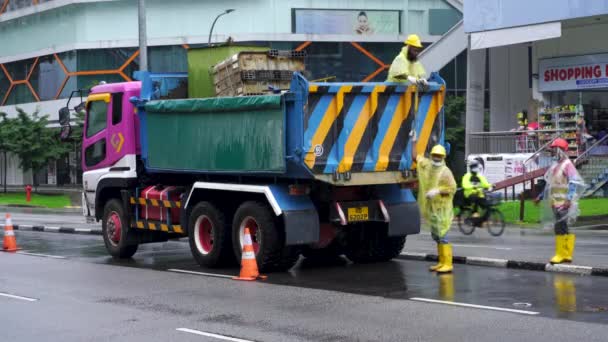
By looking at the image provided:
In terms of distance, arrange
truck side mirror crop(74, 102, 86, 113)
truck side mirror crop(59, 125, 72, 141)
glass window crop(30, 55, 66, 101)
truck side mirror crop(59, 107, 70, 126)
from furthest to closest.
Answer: glass window crop(30, 55, 66, 101) → truck side mirror crop(59, 125, 72, 141) → truck side mirror crop(74, 102, 86, 113) → truck side mirror crop(59, 107, 70, 126)

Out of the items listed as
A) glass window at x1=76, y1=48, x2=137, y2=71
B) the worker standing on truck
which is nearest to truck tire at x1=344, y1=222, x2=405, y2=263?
the worker standing on truck

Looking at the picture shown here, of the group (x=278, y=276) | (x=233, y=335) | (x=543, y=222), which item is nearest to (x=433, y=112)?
(x=543, y=222)

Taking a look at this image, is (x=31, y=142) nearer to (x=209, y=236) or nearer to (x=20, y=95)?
(x=20, y=95)

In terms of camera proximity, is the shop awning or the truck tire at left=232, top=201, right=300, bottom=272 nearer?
the truck tire at left=232, top=201, right=300, bottom=272

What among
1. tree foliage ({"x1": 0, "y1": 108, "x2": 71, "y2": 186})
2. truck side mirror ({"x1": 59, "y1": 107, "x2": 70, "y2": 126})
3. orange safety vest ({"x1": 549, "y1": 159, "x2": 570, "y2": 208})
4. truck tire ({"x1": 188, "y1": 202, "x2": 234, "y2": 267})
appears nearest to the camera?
orange safety vest ({"x1": 549, "y1": 159, "x2": 570, "y2": 208})

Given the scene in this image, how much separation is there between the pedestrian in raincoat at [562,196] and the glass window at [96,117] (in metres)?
8.08

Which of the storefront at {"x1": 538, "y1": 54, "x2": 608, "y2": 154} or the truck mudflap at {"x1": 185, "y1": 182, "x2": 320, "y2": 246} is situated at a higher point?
the storefront at {"x1": 538, "y1": 54, "x2": 608, "y2": 154}

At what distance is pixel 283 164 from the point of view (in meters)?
13.8

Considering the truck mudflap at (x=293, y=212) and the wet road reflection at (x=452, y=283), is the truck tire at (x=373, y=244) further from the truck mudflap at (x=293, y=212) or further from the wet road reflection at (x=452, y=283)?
the truck mudflap at (x=293, y=212)

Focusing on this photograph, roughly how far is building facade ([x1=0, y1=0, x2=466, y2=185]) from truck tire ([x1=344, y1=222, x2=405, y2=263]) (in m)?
43.3

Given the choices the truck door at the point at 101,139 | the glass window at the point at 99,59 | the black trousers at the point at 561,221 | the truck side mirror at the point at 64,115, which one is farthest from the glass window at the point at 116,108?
the glass window at the point at 99,59

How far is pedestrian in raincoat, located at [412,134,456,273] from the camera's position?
45.5 feet

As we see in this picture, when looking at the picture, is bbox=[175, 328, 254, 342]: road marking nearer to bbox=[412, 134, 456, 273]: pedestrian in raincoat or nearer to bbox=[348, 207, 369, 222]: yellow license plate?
bbox=[348, 207, 369, 222]: yellow license plate

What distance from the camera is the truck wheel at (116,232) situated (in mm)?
17516
